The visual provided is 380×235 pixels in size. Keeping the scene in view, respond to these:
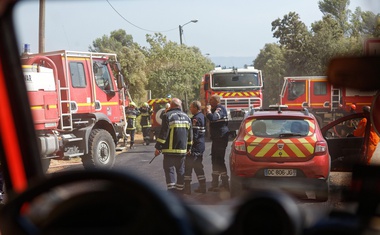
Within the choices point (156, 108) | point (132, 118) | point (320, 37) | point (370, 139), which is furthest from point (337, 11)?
point (132, 118)

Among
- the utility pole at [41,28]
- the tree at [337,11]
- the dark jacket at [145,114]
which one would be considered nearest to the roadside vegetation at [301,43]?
the tree at [337,11]

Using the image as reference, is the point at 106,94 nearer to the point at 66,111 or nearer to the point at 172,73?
the point at 66,111

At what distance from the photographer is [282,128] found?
10.6 ft

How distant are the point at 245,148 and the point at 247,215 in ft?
5.18

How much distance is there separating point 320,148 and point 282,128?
0.32 meters

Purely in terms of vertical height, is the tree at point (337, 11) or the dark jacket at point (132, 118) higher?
the tree at point (337, 11)

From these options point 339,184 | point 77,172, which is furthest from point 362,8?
point 77,172

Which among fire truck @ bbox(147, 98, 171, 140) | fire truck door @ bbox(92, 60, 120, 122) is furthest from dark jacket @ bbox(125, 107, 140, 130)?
fire truck door @ bbox(92, 60, 120, 122)

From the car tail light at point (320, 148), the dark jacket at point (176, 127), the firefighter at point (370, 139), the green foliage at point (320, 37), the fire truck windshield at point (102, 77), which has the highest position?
the green foliage at point (320, 37)

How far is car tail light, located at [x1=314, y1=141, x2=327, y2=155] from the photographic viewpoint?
289 centimetres

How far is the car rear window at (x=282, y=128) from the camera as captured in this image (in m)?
3.15

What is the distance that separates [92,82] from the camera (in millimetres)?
10820

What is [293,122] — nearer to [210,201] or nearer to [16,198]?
[210,201]

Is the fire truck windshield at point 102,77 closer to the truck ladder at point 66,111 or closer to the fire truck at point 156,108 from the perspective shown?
the truck ladder at point 66,111
